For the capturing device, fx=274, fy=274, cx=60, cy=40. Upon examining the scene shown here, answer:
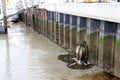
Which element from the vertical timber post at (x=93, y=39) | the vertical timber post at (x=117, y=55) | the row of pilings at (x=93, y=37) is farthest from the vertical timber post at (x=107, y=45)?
the vertical timber post at (x=93, y=39)

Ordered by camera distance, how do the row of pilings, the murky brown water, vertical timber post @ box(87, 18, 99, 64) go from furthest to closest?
vertical timber post @ box(87, 18, 99, 64) < the murky brown water < the row of pilings

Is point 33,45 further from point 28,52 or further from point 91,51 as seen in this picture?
point 91,51

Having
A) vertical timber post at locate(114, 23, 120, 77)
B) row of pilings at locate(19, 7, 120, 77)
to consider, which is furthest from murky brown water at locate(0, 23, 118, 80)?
row of pilings at locate(19, 7, 120, 77)

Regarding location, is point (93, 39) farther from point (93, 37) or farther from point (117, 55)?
point (117, 55)

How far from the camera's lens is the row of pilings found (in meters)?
8.36

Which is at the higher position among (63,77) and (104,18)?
(104,18)

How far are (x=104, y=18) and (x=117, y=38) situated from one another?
0.71 meters

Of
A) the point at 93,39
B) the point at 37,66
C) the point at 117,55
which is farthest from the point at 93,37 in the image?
the point at 37,66

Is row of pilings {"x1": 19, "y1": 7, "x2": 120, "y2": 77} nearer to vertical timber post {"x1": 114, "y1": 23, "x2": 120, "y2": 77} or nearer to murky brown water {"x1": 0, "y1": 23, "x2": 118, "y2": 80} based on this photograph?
vertical timber post {"x1": 114, "y1": 23, "x2": 120, "y2": 77}

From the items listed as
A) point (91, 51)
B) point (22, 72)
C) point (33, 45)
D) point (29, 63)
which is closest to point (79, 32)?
point (91, 51)

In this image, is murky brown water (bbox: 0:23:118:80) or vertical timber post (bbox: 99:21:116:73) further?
murky brown water (bbox: 0:23:118:80)

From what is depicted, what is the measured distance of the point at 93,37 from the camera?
31.5 ft

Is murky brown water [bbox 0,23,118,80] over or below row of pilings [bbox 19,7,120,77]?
below

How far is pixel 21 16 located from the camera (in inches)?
1256
